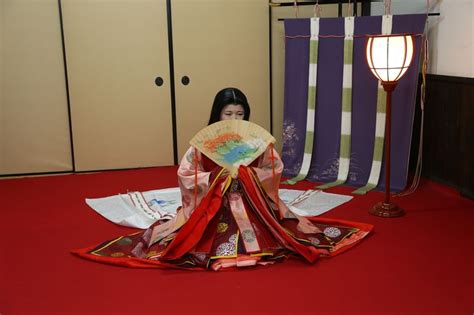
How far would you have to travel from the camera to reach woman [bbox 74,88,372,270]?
101 inches

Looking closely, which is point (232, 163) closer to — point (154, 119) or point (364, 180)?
point (364, 180)

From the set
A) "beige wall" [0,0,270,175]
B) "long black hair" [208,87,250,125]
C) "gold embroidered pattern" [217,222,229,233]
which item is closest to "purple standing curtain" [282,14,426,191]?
"beige wall" [0,0,270,175]

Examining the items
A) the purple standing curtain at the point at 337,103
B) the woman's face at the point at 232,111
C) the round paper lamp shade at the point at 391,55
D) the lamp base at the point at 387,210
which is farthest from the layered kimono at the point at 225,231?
the purple standing curtain at the point at 337,103

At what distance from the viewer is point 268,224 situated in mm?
2623

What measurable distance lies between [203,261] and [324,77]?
219 centimetres

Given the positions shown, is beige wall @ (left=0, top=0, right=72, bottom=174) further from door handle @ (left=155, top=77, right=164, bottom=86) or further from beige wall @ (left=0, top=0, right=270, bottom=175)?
door handle @ (left=155, top=77, right=164, bottom=86)

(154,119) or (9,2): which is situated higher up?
(9,2)

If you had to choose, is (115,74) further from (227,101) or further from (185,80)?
(227,101)

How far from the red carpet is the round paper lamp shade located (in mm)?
861

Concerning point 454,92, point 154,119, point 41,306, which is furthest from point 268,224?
point 154,119

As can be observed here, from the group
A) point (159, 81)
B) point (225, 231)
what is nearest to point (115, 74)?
point (159, 81)

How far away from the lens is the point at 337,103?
4.21 meters

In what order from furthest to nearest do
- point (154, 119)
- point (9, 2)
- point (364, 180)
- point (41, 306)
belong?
point (154, 119), point (9, 2), point (364, 180), point (41, 306)

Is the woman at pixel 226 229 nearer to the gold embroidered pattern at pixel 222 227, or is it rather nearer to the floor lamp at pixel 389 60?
the gold embroidered pattern at pixel 222 227
